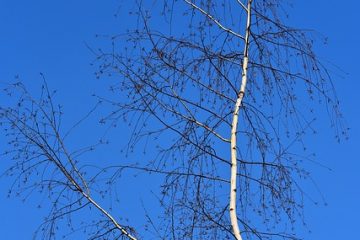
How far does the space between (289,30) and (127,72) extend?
41.1 inches

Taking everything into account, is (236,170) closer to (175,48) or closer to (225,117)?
(225,117)

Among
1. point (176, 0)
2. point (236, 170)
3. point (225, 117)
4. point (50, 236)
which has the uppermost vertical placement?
point (176, 0)

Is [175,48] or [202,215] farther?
[175,48]

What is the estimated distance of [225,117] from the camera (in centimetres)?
579

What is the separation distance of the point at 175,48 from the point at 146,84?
0.32 m

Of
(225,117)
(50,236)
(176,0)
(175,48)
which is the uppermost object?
(176,0)

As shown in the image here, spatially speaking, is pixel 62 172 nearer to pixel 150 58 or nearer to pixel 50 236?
pixel 50 236

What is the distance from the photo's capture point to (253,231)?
18.2ft

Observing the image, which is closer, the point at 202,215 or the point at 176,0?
the point at 202,215

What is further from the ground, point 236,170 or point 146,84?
point 146,84

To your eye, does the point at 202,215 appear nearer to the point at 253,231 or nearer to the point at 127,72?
the point at 253,231

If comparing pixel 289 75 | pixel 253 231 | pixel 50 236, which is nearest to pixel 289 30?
pixel 289 75

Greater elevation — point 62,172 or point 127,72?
point 127,72

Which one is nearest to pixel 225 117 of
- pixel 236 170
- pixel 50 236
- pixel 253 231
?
pixel 236 170
